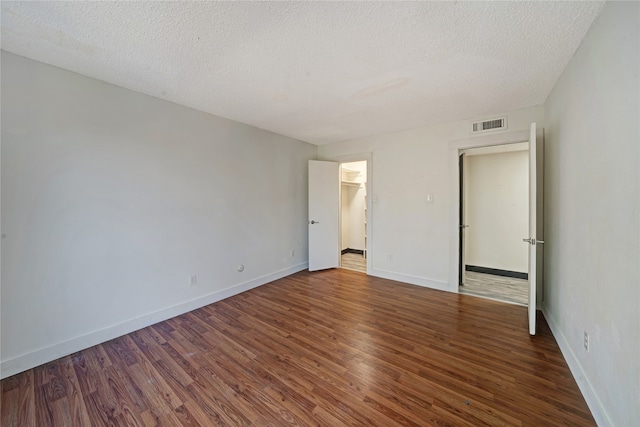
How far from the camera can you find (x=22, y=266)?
1839 millimetres

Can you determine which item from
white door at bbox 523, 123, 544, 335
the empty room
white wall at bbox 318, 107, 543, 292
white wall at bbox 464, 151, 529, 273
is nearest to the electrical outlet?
the empty room

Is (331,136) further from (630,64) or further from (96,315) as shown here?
(96,315)

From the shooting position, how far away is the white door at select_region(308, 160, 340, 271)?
4.43 meters

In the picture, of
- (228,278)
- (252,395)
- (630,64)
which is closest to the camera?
(630,64)

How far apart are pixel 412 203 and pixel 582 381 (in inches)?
98.2

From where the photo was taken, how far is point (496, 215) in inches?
168

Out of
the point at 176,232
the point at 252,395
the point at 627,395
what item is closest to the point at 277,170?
the point at 176,232

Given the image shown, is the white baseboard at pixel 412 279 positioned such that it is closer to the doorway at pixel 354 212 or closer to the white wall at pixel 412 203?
the white wall at pixel 412 203

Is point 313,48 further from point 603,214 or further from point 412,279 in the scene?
point 412,279

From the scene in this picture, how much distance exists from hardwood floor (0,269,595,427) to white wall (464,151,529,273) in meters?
1.95

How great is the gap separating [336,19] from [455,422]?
2.56m

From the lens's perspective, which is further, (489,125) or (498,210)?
(498,210)

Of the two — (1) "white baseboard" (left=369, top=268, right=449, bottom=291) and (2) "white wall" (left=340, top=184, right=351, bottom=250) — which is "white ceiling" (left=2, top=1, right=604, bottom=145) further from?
(2) "white wall" (left=340, top=184, right=351, bottom=250)

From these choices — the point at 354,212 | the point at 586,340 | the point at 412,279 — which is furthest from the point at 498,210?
the point at 586,340
